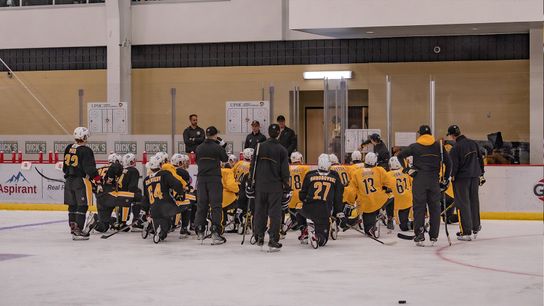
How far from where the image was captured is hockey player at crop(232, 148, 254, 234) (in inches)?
572

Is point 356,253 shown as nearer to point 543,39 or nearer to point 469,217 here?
point 469,217

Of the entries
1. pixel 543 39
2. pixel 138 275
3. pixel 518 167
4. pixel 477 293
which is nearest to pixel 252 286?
pixel 138 275

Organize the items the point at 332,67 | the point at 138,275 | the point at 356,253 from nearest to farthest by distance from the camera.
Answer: the point at 138,275 → the point at 356,253 → the point at 332,67

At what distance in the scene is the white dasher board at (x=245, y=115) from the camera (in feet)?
63.3

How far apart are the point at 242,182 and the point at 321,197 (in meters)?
2.11

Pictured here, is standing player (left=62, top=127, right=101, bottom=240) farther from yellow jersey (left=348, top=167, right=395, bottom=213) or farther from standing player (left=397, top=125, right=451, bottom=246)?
standing player (left=397, top=125, right=451, bottom=246)

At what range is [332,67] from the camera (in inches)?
909

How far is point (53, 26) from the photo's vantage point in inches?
989

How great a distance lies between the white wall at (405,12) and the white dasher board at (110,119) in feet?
13.6

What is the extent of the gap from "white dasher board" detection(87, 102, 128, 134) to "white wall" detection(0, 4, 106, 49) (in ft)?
15.3

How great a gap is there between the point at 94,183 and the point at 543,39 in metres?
11.7

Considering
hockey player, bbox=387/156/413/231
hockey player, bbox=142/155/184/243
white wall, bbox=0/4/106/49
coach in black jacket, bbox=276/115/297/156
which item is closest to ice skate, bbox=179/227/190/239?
hockey player, bbox=142/155/184/243

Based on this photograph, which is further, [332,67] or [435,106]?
[332,67]

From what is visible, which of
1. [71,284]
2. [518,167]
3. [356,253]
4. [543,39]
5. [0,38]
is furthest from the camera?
[0,38]
